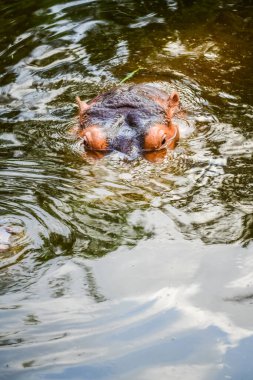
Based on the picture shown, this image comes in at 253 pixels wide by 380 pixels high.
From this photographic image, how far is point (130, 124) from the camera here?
622cm

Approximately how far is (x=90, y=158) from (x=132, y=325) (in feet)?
8.89

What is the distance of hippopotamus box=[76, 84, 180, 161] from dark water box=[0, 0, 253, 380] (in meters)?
0.21

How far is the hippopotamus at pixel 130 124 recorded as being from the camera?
19.8ft

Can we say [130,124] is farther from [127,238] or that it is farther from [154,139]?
[127,238]

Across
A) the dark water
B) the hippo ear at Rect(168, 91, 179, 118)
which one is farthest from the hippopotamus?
the dark water

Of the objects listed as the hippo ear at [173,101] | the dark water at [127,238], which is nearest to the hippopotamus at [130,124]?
the hippo ear at [173,101]

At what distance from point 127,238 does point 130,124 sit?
2.03 m

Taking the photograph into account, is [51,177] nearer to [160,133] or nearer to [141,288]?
[160,133]

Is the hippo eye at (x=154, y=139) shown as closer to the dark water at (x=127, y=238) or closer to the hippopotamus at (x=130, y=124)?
the hippopotamus at (x=130, y=124)

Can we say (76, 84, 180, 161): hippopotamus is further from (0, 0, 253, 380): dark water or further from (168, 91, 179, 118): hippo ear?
(0, 0, 253, 380): dark water

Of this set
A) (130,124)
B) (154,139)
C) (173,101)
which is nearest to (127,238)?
(154,139)

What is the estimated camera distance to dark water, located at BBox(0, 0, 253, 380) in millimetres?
3414

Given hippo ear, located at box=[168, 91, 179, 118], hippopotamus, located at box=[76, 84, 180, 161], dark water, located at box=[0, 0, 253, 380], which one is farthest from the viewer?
hippo ear, located at box=[168, 91, 179, 118]

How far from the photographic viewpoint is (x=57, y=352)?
342 cm
